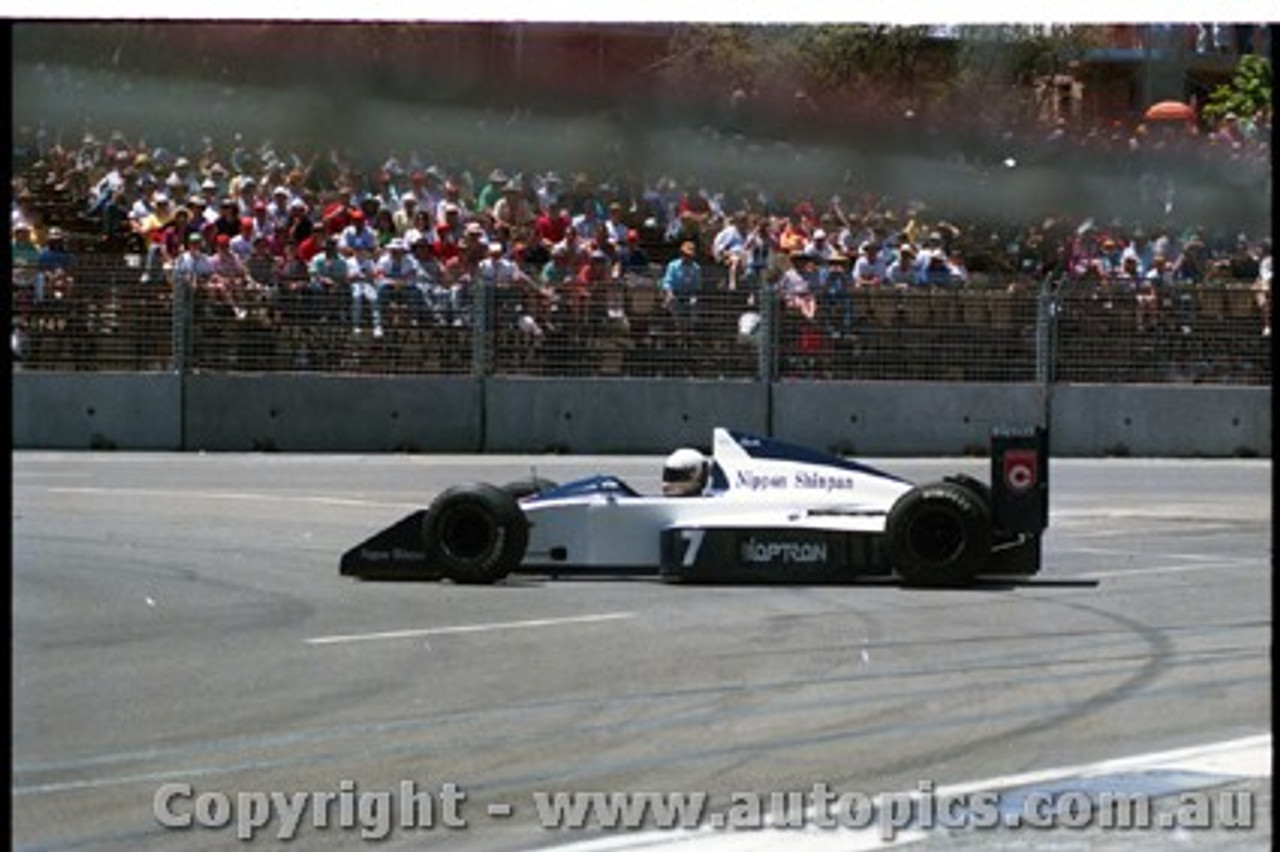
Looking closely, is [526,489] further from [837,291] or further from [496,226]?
[496,226]

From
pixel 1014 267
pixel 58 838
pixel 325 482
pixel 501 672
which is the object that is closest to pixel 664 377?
pixel 325 482

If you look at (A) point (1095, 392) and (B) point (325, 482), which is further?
(A) point (1095, 392)

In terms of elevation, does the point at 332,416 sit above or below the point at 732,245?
below

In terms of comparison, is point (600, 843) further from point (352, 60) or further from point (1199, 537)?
point (1199, 537)

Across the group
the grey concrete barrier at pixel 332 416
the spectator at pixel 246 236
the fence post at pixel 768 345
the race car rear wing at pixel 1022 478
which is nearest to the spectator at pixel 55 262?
the spectator at pixel 246 236

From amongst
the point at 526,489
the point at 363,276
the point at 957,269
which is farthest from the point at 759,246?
the point at 526,489

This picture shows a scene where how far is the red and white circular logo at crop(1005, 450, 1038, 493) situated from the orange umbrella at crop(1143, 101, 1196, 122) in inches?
251

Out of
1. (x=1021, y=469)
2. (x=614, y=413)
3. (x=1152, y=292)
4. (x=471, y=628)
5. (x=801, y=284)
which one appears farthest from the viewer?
(x=614, y=413)

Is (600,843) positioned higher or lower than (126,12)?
lower

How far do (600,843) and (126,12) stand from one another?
224 centimetres

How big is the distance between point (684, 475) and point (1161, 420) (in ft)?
31.7

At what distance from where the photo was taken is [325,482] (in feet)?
57.3

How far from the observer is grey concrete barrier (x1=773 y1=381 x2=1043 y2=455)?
16.8 metres

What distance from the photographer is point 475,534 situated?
37.3 ft
